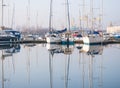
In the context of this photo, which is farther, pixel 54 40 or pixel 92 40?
pixel 54 40

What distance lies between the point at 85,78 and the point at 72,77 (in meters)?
0.77

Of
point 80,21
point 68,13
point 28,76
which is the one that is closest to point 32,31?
point 80,21

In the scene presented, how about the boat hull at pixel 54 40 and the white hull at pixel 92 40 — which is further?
the boat hull at pixel 54 40

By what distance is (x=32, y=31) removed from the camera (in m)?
91.8

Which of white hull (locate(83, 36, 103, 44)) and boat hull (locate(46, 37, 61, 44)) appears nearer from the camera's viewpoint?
white hull (locate(83, 36, 103, 44))

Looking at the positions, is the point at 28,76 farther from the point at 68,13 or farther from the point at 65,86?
the point at 68,13

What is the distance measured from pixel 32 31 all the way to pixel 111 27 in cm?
4111

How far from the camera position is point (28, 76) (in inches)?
711

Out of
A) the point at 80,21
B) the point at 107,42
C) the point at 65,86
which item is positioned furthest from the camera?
the point at 80,21

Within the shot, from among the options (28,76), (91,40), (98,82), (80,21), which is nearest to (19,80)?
(28,76)

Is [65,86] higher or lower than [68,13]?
lower

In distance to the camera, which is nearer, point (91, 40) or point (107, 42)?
point (91, 40)

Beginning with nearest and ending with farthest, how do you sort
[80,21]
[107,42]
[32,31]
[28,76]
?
[28,76] < [107,42] < [80,21] < [32,31]

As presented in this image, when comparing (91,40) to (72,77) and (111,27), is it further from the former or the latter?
(111,27)
